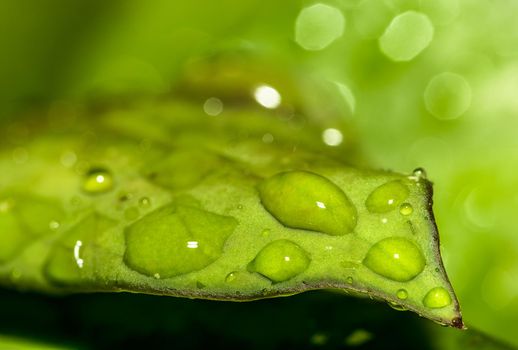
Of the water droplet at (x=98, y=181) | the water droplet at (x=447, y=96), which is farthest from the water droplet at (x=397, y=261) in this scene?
the water droplet at (x=447, y=96)

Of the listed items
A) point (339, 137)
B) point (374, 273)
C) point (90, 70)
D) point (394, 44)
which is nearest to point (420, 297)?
point (374, 273)

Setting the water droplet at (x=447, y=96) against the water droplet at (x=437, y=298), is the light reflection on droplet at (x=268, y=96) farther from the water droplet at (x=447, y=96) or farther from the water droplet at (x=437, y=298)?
the water droplet at (x=437, y=298)

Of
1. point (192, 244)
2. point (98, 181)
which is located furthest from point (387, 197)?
point (98, 181)

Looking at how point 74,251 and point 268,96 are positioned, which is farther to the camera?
point 268,96

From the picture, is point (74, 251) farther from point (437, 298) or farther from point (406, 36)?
point (406, 36)

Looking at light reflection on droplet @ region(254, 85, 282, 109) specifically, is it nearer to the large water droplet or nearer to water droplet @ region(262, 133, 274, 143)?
water droplet @ region(262, 133, 274, 143)

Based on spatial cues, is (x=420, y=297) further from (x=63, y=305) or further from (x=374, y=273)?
(x=63, y=305)
